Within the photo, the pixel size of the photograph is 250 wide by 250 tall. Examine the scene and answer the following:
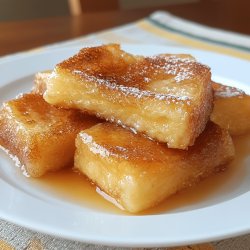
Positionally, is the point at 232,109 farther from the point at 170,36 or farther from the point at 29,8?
the point at 29,8

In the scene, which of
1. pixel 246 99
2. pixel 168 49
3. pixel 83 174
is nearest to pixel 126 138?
pixel 83 174

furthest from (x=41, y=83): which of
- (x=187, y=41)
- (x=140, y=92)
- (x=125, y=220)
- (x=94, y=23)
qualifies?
(x=94, y=23)

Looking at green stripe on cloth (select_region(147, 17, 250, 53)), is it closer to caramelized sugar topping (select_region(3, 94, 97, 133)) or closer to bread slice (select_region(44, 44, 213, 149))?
bread slice (select_region(44, 44, 213, 149))

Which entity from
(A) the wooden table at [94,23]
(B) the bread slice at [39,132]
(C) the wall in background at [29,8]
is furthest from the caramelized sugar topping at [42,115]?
(C) the wall in background at [29,8]

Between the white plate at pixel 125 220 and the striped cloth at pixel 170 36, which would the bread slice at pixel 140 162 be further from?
the striped cloth at pixel 170 36

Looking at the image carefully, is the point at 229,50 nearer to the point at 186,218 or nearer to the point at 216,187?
the point at 216,187

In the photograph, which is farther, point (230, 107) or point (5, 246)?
point (230, 107)
